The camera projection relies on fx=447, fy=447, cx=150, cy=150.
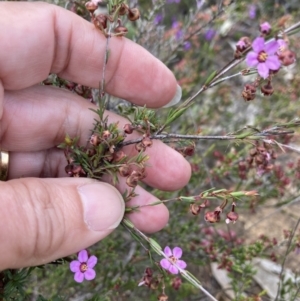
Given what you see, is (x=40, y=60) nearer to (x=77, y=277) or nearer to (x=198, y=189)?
(x=77, y=277)

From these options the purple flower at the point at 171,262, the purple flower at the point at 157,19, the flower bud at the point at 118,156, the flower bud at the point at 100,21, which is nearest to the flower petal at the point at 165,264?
the purple flower at the point at 171,262

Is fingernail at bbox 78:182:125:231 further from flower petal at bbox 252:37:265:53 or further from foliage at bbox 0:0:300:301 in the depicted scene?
flower petal at bbox 252:37:265:53

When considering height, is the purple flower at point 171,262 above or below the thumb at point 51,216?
below

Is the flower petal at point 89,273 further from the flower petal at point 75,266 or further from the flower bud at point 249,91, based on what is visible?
the flower bud at point 249,91

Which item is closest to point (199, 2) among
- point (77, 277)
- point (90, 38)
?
point (90, 38)

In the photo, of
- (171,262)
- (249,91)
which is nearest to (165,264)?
(171,262)

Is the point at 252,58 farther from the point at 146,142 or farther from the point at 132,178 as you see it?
the point at 132,178

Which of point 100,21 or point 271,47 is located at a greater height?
point 271,47
